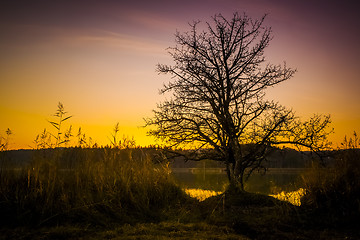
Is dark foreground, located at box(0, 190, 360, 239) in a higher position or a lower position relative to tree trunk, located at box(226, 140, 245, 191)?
lower

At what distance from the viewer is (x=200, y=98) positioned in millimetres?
10117

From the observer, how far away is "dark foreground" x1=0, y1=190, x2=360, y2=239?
4523 mm

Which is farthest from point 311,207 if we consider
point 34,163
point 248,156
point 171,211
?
point 34,163

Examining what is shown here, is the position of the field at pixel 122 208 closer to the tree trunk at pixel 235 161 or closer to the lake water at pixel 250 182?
the lake water at pixel 250 182

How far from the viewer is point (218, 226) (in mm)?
5363

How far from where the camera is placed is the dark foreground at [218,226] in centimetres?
452

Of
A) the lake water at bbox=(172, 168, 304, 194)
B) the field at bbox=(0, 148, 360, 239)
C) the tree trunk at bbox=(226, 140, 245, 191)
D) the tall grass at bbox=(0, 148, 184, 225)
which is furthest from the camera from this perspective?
the tree trunk at bbox=(226, 140, 245, 191)

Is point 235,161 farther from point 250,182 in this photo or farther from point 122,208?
point 250,182

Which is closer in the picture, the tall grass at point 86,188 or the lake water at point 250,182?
the tall grass at point 86,188

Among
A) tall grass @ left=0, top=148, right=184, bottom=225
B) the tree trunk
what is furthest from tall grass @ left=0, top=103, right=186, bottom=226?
the tree trunk

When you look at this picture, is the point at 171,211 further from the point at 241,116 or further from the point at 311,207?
the point at 241,116

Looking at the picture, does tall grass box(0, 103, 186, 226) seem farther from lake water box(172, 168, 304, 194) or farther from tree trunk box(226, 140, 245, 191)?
tree trunk box(226, 140, 245, 191)

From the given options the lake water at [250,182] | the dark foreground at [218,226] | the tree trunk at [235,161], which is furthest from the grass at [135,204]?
the tree trunk at [235,161]

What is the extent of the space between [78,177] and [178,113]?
488cm
